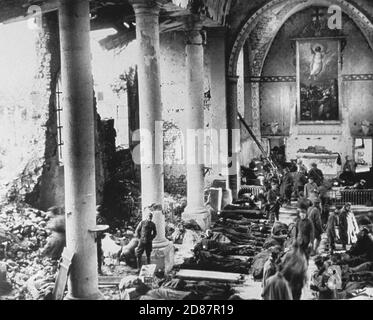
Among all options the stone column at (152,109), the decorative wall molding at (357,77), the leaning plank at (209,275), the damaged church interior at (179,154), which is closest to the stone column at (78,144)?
the damaged church interior at (179,154)

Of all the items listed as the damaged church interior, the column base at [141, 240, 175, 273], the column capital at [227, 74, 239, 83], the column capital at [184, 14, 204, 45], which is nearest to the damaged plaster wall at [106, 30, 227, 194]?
the damaged church interior

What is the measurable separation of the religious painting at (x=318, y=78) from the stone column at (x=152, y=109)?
11.6m

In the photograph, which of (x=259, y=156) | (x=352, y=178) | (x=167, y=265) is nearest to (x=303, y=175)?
(x=352, y=178)

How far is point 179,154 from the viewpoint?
1745 cm

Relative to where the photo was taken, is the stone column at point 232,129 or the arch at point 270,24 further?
the stone column at point 232,129

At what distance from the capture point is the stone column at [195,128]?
48.8 ft

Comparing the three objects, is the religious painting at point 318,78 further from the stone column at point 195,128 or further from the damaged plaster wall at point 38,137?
the damaged plaster wall at point 38,137

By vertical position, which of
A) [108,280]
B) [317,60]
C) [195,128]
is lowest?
[108,280]

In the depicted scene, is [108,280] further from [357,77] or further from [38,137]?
[357,77]

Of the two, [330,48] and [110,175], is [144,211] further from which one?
[330,48]

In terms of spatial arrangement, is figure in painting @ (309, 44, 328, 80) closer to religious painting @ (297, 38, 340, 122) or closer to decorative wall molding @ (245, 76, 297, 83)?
religious painting @ (297, 38, 340, 122)

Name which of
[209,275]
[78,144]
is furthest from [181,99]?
[78,144]

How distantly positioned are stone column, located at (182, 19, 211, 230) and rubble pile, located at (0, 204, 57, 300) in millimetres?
4509

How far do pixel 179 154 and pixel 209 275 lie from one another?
6.30 meters
